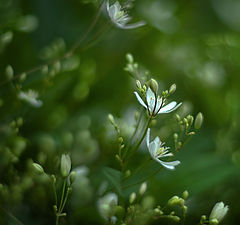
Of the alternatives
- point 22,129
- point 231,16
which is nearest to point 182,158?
point 22,129

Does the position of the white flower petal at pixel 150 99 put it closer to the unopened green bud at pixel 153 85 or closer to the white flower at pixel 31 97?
the unopened green bud at pixel 153 85

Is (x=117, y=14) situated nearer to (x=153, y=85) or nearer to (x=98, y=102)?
(x=153, y=85)

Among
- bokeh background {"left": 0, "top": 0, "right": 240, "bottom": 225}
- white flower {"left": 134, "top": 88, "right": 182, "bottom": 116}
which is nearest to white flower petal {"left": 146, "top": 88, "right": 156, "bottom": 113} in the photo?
white flower {"left": 134, "top": 88, "right": 182, "bottom": 116}

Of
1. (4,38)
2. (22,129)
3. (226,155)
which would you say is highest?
(4,38)

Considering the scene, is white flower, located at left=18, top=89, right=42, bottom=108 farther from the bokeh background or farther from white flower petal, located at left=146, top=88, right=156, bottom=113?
white flower petal, located at left=146, top=88, right=156, bottom=113

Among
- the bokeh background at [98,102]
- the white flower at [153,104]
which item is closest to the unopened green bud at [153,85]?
the white flower at [153,104]

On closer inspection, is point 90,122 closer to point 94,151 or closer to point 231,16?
point 94,151

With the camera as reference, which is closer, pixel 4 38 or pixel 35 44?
pixel 4 38

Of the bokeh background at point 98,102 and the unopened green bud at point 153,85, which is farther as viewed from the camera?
the bokeh background at point 98,102

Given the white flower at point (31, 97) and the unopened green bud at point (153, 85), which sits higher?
the unopened green bud at point (153, 85)
